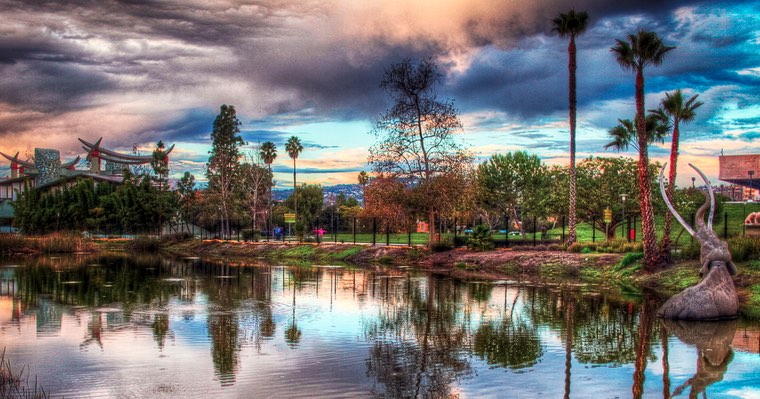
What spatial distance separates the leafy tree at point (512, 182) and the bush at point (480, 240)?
27.9m

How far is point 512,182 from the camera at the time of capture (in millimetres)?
68812

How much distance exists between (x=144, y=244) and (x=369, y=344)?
55481mm

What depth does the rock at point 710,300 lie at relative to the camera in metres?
16.8

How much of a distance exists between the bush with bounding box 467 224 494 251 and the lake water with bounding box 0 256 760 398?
14.6 meters

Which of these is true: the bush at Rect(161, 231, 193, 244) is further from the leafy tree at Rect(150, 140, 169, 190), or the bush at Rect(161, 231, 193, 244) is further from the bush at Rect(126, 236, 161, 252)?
the leafy tree at Rect(150, 140, 169, 190)

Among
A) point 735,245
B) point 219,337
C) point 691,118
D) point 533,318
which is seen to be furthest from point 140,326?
point 691,118

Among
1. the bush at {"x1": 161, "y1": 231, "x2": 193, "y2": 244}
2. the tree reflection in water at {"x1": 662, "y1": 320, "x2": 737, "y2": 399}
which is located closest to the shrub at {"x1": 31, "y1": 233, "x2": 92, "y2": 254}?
the bush at {"x1": 161, "y1": 231, "x2": 193, "y2": 244}

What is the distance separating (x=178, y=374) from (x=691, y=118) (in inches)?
1029

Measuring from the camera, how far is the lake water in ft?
34.5

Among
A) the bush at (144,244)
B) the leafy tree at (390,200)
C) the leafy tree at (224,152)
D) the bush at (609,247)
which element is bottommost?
the bush at (144,244)

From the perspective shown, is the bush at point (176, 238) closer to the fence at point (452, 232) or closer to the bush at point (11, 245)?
the fence at point (452, 232)

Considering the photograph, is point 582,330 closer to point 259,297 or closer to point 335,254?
point 259,297

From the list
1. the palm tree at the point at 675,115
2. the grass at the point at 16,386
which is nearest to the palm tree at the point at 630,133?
the palm tree at the point at 675,115

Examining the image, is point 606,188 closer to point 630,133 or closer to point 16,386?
point 630,133
